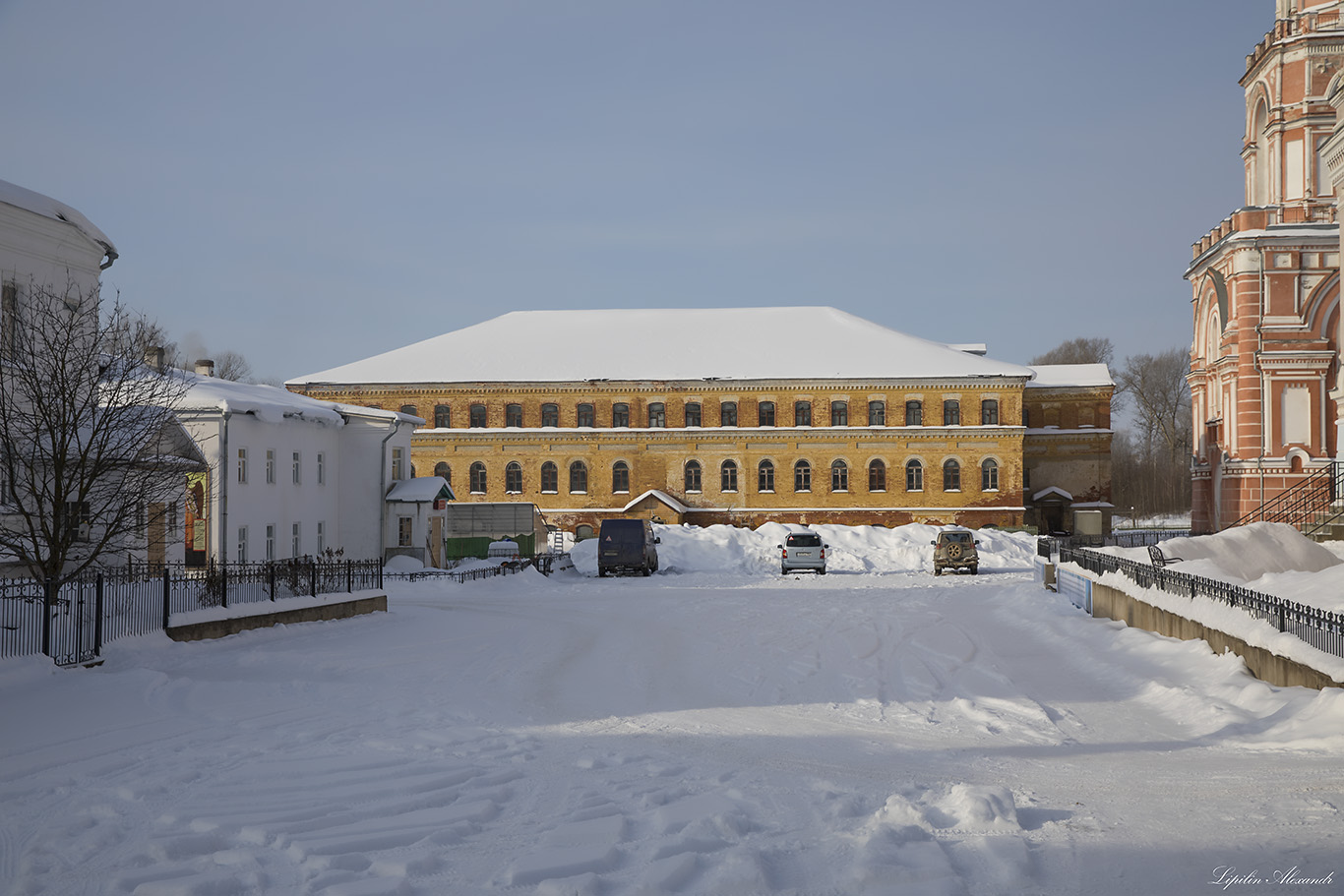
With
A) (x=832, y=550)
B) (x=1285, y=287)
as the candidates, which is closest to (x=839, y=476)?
(x=832, y=550)

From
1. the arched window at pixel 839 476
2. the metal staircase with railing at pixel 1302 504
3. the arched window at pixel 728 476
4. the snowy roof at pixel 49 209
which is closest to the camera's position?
the snowy roof at pixel 49 209

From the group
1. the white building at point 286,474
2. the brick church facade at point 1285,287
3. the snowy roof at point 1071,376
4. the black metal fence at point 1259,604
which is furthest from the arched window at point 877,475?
the black metal fence at point 1259,604

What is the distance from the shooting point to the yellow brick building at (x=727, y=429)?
195ft

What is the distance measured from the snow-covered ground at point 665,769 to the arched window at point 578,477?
43.4 meters

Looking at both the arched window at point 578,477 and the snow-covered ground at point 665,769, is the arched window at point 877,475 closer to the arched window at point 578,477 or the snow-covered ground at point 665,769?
the arched window at point 578,477

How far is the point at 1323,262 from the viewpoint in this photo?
35594 millimetres

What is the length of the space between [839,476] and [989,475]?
325 inches

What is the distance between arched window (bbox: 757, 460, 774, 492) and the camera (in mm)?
60594

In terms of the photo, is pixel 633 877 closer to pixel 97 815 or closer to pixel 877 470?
pixel 97 815

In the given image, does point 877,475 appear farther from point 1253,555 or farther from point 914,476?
point 1253,555

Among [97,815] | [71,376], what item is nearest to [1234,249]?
[71,376]

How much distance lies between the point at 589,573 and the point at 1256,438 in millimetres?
23615

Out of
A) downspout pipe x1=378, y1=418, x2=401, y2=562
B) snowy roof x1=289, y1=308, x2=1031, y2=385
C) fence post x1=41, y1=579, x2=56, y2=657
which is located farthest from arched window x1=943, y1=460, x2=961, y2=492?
fence post x1=41, y1=579, x2=56, y2=657

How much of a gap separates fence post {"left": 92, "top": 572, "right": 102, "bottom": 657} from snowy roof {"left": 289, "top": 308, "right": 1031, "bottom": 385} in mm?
47398
